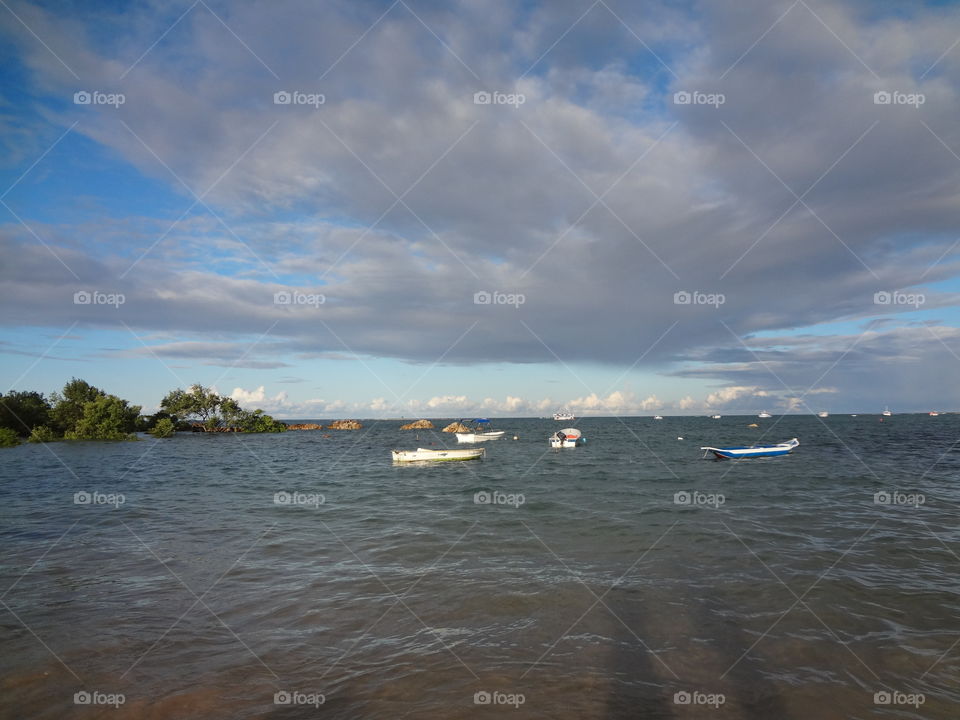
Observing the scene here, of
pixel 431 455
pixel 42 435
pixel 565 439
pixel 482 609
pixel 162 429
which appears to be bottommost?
pixel 482 609

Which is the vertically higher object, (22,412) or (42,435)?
(22,412)

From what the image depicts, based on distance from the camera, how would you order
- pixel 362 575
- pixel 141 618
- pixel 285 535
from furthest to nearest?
1. pixel 285 535
2. pixel 362 575
3. pixel 141 618

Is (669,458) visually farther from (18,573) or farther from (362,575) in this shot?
(18,573)

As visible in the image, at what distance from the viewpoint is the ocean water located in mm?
8086

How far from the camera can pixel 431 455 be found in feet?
160

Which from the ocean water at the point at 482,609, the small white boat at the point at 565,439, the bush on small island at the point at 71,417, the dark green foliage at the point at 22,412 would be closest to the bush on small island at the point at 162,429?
the bush on small island at the point at 71,417

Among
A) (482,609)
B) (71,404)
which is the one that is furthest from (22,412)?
(482,609)

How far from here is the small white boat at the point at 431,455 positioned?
159 feet

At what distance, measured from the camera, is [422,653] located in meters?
9.51

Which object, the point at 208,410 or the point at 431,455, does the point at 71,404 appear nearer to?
the point at 208,410

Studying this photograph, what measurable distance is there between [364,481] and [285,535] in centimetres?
1816

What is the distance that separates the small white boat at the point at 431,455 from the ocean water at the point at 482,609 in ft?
71.2

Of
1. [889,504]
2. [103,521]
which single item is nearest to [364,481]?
[103,521]

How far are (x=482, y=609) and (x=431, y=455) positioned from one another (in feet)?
123
